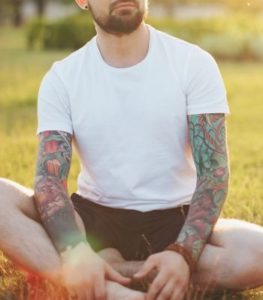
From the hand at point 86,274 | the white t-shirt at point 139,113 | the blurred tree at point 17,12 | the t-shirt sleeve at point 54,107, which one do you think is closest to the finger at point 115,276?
the hand at point 86,274

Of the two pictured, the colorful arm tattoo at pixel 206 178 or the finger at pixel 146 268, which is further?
the colorful arm tattoo at pixel 206 178

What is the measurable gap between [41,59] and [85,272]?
18046 millimetres

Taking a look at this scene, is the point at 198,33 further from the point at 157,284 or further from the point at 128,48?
the point at 157,284

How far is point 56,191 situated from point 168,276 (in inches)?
29.4

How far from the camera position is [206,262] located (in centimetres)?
436

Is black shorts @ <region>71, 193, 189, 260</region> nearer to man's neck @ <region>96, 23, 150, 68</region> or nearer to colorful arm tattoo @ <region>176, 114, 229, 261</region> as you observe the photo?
colorful arm tattoo @ <region>176, 114, 229, 261</region>

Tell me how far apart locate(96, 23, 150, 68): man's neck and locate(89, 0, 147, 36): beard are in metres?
0.05

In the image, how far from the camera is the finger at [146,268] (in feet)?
13.4

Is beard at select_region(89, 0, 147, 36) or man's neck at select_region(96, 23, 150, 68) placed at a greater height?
beard at select_region(89, 0, 147, 36)

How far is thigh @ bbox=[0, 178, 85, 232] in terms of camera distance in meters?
4.41

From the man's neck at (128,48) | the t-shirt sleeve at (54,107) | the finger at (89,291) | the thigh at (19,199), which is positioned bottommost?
the finger at (89,291)

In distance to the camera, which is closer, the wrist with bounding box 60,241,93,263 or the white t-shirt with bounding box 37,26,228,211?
the wrist with bounding box 60,241,93,263

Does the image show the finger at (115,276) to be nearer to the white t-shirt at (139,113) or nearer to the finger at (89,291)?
the finger at (89,291)

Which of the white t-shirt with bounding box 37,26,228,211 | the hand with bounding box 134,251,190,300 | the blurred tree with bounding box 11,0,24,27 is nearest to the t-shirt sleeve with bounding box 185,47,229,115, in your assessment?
the white t-shirt with bounding box 37,26,228,211
